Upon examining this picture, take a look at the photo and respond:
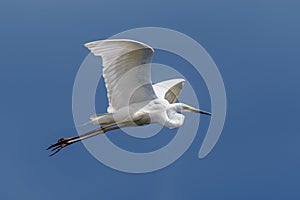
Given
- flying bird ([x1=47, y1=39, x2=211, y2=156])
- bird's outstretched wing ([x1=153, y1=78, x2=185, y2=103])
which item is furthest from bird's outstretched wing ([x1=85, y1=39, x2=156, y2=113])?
bird's outstretched wing ([x1=153, y1=78, x2=185, y2=103])

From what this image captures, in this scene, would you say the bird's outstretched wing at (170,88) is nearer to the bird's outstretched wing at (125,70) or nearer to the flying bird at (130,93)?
the flying bird at (130,93)

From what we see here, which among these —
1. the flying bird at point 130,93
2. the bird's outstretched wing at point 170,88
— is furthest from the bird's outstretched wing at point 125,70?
the bird's outstretched wing at point 170,88

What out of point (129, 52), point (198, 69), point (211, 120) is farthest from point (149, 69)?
point (211, 120)

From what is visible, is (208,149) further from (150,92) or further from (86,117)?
(86,117)

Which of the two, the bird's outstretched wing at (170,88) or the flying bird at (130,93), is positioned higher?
the bird's outstretched wing at (170,88)

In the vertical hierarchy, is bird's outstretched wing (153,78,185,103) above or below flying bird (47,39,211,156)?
above

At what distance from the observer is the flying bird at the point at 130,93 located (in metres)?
16.5

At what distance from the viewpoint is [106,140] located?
19891 mm

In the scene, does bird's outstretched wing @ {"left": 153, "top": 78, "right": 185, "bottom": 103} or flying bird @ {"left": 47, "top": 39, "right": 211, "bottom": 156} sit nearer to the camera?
flying bird @ {"left": 47, "top": 39, "right": 211, "bottom": 156}

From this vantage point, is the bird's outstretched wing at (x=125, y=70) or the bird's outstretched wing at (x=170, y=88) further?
the bird's outstretched wing at (x=170, y=88)

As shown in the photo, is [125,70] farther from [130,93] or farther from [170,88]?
[170,88]

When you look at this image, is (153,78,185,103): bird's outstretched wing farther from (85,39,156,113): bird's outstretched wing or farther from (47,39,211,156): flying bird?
(85,39,156,113): bird's outstretched wing

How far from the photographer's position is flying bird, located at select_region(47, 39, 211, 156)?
54.2 ft

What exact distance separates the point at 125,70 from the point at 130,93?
1227 mm
